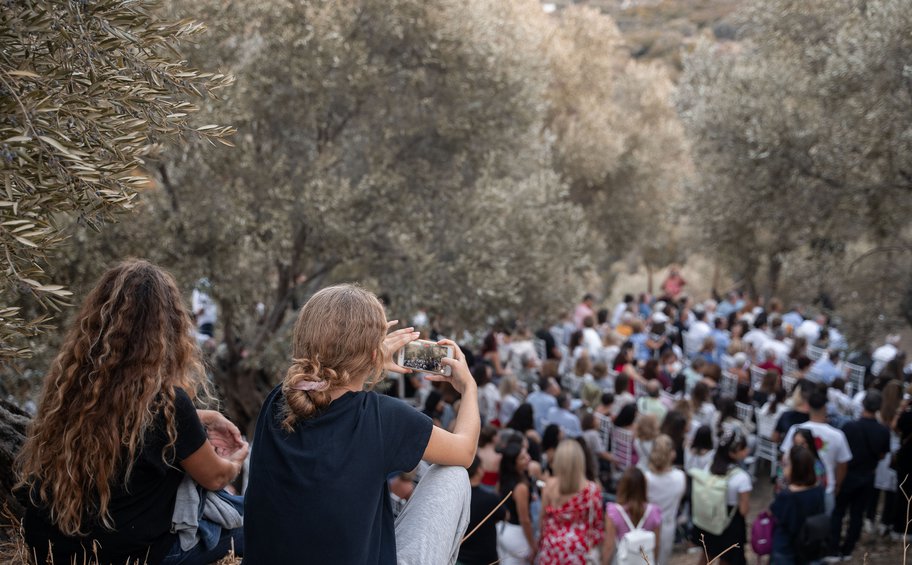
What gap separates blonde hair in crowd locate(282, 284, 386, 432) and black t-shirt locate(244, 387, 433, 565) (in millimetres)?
65

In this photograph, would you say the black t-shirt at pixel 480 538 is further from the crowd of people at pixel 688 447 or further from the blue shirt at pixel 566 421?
the blue shirt at pixel 566 421

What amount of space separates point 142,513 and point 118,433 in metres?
0.37

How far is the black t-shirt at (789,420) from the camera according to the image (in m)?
9.28

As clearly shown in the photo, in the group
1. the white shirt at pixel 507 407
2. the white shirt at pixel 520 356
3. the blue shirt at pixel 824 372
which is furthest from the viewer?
the white shirt at pixel 520 356

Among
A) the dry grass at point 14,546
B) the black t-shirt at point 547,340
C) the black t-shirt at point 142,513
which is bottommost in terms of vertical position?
the black t-shirt at point 547,340

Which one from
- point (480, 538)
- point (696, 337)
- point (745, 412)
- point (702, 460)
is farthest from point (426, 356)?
point (696, 337)

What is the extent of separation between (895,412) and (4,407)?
8.84 m

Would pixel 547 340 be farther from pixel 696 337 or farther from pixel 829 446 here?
pixel 829 446

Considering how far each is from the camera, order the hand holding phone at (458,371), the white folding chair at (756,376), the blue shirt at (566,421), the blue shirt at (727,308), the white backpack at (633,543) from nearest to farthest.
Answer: the hand holding phone at (458,371) < the white backpack at (633,543) < the blue shirt at (566,421) < the white folding chair at (756,376) < the blue shirt at (727,308)

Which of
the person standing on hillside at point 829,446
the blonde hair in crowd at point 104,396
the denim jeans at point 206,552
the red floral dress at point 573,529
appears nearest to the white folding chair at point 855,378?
the person standing on hillside at point 829,446

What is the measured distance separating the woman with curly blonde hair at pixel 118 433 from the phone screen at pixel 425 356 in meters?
0.82

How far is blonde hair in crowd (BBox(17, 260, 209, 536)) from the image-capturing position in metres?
2.92

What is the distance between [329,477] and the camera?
261 centimetres

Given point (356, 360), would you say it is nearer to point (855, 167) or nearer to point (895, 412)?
point (895, 412)
